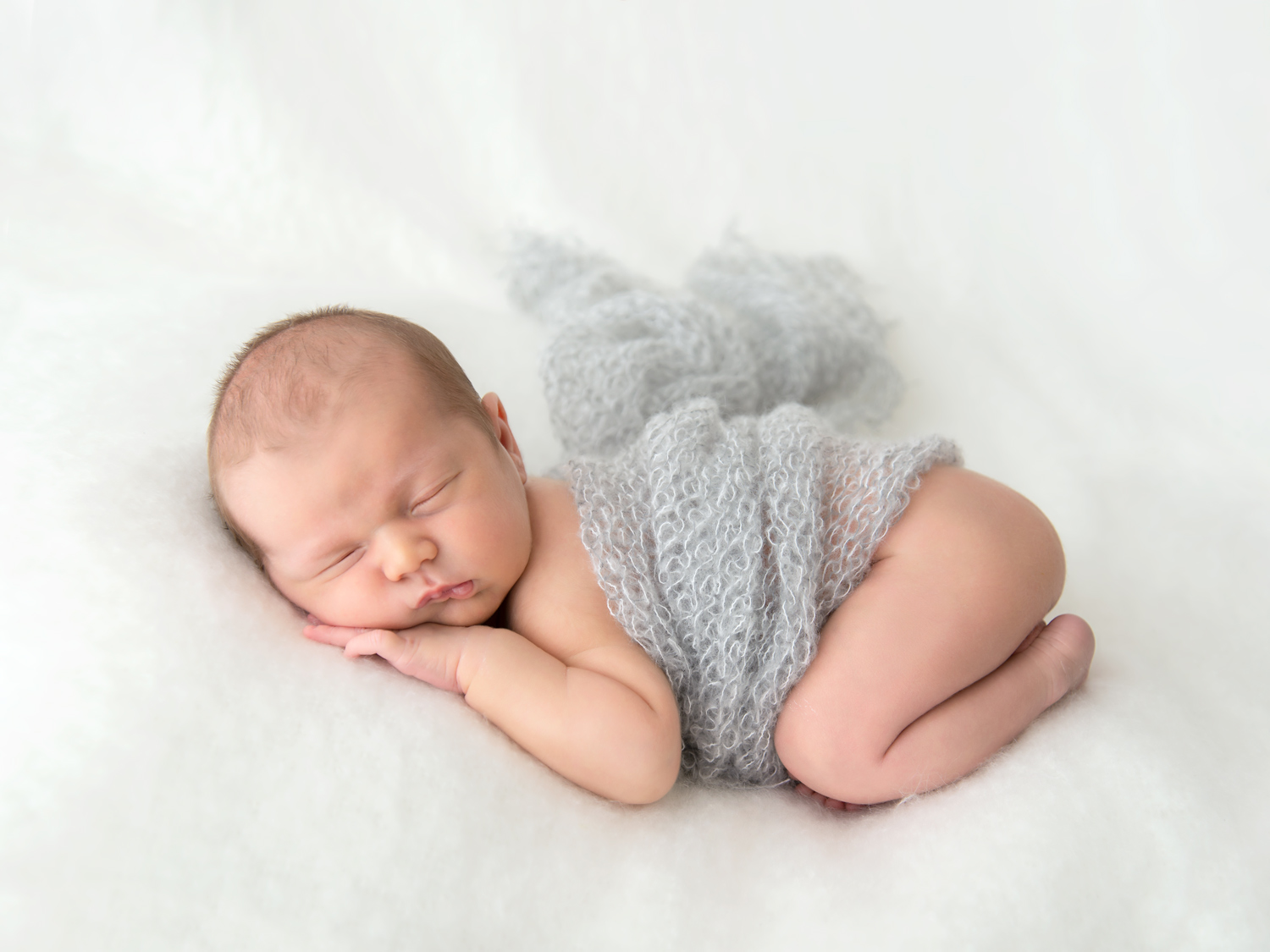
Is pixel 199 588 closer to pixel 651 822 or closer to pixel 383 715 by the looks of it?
pixel 383 715

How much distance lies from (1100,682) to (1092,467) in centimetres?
60

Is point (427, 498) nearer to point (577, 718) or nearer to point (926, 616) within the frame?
point (577, 718)

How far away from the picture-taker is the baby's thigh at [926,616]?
1006 millimetres

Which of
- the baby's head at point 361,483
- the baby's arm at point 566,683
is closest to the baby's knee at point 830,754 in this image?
the baby's arm at point 566,683

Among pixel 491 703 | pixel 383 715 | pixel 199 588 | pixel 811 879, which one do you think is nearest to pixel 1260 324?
pixel 811 879

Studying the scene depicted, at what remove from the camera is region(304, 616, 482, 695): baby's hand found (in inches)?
38.6

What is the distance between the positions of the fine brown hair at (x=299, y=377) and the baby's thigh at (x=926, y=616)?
1.56 feet

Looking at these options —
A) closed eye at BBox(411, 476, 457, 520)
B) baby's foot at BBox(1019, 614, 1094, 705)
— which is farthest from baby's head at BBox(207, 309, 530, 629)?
baby's foot at BBox(1019, 614, 1094, 705)

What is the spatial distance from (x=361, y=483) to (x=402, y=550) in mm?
85

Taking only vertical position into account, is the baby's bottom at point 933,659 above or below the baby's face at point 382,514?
above

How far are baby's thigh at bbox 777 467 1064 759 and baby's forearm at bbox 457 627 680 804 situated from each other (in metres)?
0.17

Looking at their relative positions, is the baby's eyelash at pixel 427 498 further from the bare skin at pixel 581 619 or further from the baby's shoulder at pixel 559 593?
the baby's shoulder at pixel 559 593

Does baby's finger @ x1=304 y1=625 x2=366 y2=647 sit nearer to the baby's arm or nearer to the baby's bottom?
the baby's arm

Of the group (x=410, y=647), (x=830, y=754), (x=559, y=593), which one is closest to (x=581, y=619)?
(x=559, y=593)
